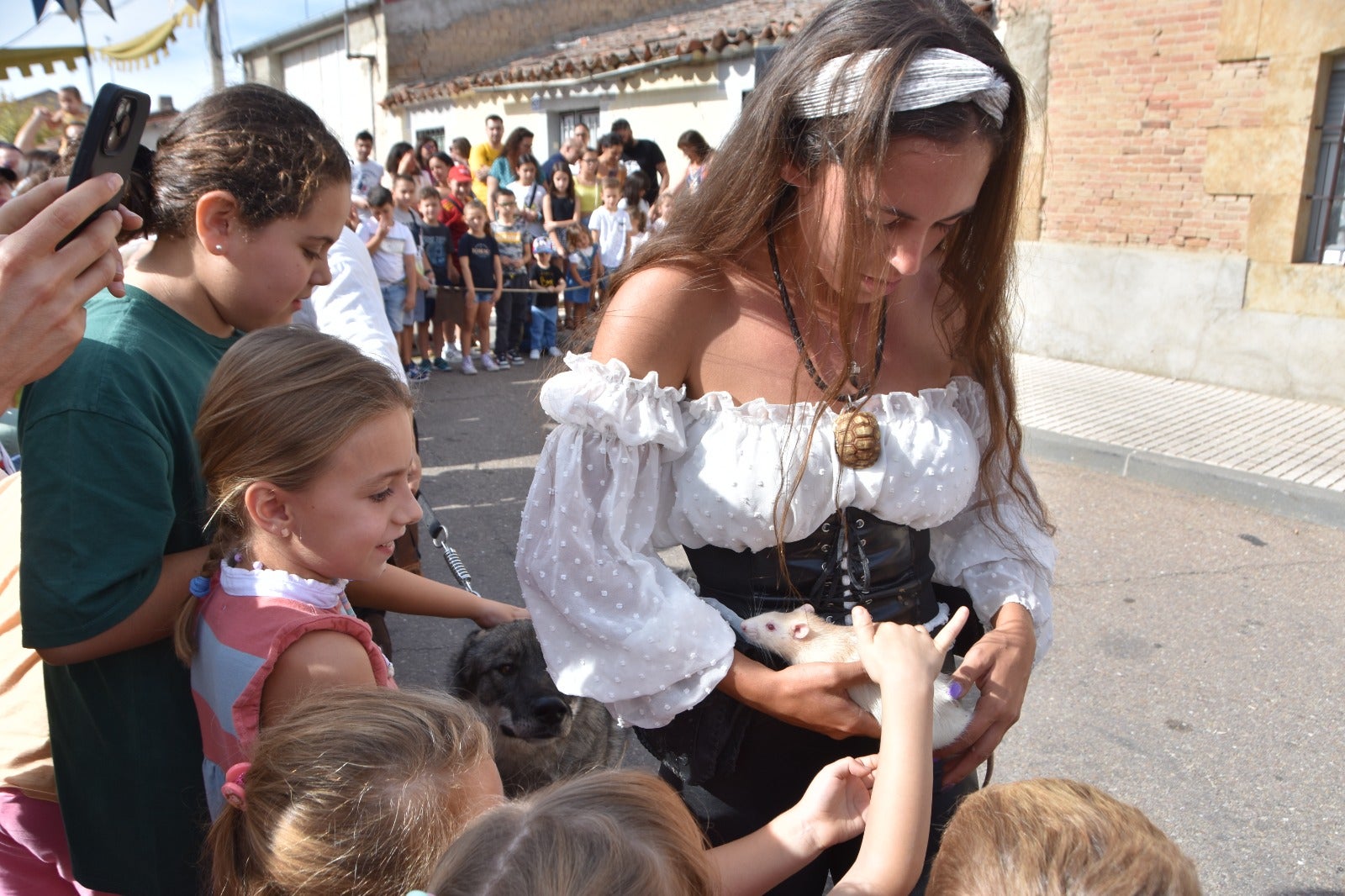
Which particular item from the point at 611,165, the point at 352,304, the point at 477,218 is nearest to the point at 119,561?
the point at 352,304

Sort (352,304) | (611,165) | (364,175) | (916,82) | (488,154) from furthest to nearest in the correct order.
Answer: (488,154) → (611,165) → (364,175) → (352,304) → (916,82)

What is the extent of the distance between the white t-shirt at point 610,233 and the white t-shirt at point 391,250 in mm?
2808

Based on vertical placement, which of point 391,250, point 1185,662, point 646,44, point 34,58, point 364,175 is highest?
point 646,44

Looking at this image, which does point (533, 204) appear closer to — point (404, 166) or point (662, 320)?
point (404, 166)

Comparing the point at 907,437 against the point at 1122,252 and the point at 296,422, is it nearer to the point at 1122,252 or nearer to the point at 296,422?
the point at 296,422

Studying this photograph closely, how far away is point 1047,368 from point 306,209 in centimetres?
861

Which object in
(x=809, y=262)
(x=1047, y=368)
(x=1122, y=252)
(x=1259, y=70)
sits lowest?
(x=1047, y=368)

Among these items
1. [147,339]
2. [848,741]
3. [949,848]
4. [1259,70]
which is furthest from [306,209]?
[1259,70]

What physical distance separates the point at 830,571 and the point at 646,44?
14214mm

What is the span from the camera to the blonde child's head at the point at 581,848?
1.04m

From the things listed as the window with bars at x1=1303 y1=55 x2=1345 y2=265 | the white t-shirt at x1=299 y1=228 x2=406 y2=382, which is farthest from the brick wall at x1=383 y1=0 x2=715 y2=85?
the white t-shirt at x1=299 y1=228 x2=406 y2=382

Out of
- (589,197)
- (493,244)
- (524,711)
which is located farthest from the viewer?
(589,197)

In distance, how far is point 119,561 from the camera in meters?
1.42

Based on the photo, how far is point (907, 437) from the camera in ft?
5.14
